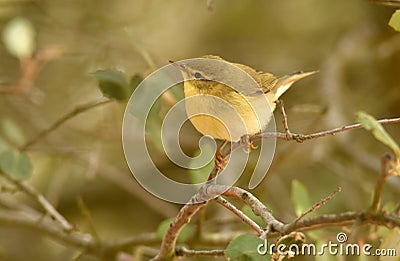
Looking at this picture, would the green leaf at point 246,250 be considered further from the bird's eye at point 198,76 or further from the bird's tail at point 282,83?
the bird's tail at point 282,83

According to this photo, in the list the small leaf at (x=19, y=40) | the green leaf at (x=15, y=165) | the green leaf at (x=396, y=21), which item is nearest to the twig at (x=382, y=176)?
the green leaf at (x=396, y=21)

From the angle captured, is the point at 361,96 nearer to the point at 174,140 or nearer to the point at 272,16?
the point at 272,16

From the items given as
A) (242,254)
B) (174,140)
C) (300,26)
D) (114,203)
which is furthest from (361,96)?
(242,254)

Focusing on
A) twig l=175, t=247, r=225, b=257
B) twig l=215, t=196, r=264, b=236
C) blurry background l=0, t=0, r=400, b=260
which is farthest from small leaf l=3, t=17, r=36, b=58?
twig l=215, t=196, r=264, b=236

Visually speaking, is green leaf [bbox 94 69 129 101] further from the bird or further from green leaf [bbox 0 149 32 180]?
green leaf [bbox 0 149 32 180]

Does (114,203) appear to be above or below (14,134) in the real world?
above

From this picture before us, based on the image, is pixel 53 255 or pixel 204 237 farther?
pixel 53 255
